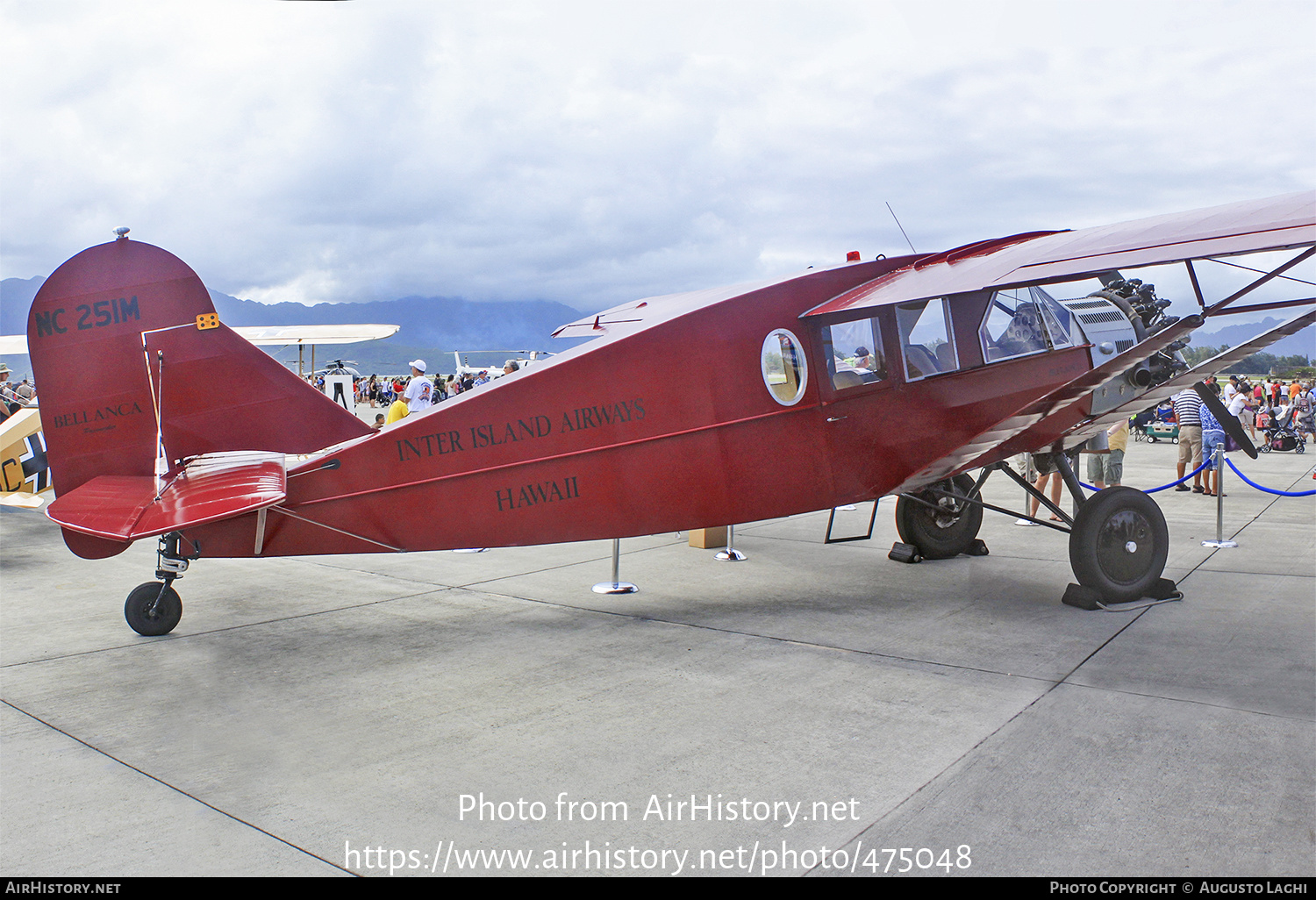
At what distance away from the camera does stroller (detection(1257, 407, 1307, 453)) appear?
22453 millimetres

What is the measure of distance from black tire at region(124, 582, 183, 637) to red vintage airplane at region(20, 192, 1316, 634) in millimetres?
14

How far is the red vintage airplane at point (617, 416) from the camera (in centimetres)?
616

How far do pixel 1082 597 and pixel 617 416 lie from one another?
399cm

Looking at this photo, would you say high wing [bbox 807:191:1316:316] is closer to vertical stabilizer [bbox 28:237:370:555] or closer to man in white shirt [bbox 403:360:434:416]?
vertical stabilizer [bbox 28:237:370:555]

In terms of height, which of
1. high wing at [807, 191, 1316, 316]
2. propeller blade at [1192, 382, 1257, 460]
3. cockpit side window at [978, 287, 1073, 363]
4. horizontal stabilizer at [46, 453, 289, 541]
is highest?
high wing at [807, 191, 1316, 316]

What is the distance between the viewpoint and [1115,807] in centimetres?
362

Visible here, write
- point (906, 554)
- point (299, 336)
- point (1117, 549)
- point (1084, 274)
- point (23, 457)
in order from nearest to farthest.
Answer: point (1084, 274)
point (1117, 549)
point (906, 554)
point (23, 457)
point (299, 336)

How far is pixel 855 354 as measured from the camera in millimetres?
6824

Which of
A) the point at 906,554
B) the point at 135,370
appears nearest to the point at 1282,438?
the point at 906,554

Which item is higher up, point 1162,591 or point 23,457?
point 23,457

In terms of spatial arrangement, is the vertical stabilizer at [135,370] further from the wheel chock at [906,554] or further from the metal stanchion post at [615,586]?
the wheel chock at [906,554]

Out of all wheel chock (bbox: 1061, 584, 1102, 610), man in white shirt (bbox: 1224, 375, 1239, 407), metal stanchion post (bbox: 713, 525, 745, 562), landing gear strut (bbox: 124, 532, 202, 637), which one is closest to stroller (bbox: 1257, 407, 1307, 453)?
man in white shirt (bbox: 1224, 375, 1239, 407)

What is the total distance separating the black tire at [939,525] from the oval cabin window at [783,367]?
299 centimetres

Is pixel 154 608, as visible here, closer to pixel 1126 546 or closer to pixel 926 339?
pixel 926 339
